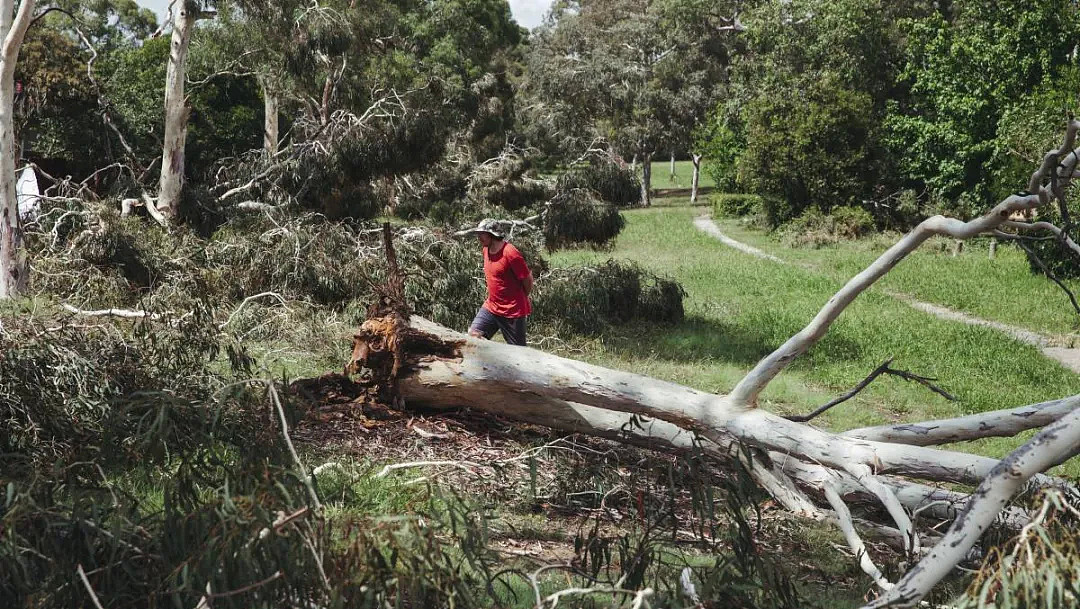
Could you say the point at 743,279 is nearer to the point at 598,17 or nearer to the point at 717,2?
the point at 717,2

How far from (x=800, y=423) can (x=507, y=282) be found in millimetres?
3340

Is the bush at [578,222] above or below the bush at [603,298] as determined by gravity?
above

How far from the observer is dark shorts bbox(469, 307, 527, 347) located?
916 centimetres

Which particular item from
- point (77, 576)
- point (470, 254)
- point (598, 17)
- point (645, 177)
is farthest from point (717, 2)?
point (77, 576)

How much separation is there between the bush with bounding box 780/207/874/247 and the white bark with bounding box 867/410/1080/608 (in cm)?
2253

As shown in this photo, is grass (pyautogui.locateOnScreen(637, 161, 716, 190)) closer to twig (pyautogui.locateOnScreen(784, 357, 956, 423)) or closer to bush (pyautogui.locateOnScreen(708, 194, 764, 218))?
bush (pyautogui.locateOnScreen(708, 194, 764, 218))

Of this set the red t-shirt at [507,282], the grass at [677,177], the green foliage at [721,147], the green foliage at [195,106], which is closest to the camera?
the red t-shirt at [507,282]

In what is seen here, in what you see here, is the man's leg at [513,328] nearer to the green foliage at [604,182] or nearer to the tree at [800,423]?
the tree at [800,423]

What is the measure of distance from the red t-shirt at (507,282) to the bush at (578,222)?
520 cm

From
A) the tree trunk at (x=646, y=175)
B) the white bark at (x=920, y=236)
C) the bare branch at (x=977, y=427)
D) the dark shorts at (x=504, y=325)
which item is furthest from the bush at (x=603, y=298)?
the tree trunk at (x=646, y=175)

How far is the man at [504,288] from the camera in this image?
9.05m

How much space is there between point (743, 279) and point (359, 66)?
10.1 m

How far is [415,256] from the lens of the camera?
12.0 m

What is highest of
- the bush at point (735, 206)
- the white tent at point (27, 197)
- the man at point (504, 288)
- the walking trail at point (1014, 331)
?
the white tent at point (27, 197)
